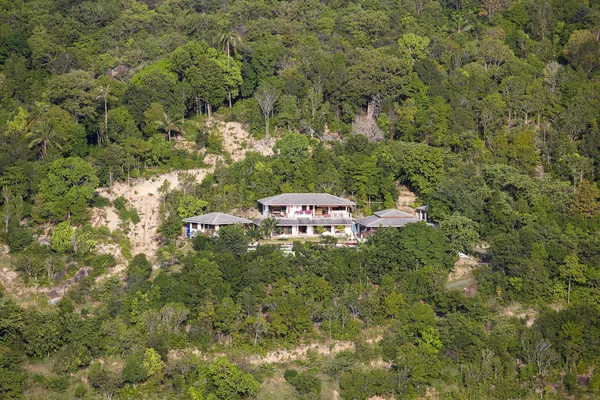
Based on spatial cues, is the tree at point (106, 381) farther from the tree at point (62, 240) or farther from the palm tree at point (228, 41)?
the palm tree at point (228, 41)

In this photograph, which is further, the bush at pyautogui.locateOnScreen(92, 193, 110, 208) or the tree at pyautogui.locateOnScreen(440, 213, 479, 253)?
the bush at pyautogui.locateOnScreen(92, 193, 110, 208)

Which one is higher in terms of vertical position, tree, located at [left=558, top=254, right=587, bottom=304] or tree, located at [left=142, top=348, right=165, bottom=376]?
tree, located at [left=558, top=254, right=587, bottom=304]

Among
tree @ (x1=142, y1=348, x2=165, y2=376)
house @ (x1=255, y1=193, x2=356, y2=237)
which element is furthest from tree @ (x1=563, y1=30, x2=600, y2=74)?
tree @ (x1=142, y1=348, x2=165, y2=376)

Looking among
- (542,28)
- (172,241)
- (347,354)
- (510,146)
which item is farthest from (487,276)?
(542,28)

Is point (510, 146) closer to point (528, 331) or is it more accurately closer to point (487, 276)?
point (487, 276)

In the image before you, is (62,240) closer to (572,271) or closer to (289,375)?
(289,375)

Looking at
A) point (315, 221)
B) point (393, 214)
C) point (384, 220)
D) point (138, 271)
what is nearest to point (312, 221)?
point (315, 221)

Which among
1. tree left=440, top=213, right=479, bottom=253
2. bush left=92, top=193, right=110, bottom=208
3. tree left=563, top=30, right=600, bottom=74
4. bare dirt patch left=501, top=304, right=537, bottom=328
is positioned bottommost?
bare dirt patch left=501, top=304, right=537, bottom=328

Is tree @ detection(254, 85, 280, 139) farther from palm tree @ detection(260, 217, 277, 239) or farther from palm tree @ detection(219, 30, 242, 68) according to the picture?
palm tree @ detection(260, 217, 277, 239)
